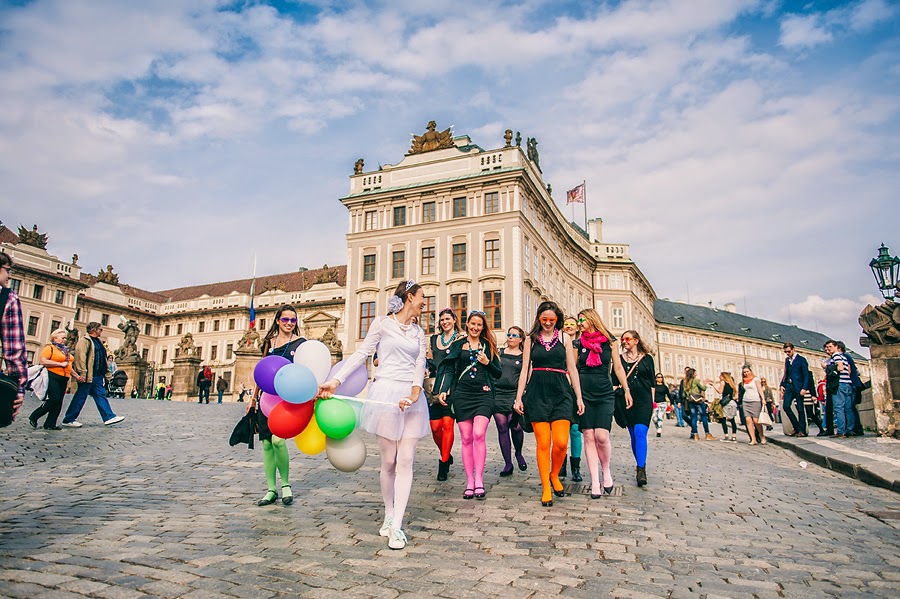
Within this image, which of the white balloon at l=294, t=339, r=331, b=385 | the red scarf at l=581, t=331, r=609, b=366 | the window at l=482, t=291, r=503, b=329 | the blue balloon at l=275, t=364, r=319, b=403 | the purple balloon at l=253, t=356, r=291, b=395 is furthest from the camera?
the window at l=482, t=291, r=503, b=329

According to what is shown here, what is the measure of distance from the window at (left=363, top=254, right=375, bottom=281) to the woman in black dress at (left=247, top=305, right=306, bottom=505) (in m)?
36.0

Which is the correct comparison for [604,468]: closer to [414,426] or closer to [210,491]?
[414,426]

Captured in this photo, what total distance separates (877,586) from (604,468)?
3.32 metres

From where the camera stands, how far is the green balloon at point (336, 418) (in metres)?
4.89

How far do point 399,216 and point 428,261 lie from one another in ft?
13.2

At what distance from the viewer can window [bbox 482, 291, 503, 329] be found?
38250mm

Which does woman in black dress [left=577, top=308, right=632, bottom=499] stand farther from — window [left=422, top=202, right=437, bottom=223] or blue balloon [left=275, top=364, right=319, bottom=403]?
window [left=422, top=202, right=437, bottom=223]

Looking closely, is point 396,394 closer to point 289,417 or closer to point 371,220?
point 289,417

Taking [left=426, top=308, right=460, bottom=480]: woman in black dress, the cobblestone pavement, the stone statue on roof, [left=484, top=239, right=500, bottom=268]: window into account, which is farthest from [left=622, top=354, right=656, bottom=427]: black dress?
the stone statue on roof

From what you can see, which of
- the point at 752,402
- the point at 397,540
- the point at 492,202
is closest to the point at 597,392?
the point at 397,540

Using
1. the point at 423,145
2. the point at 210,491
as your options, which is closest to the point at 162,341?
the point at 423,145

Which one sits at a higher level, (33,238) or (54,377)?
(33,238)

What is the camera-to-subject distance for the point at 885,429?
12367 mm

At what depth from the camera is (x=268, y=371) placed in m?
5.35
